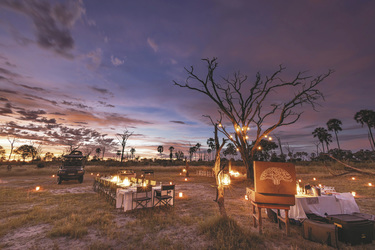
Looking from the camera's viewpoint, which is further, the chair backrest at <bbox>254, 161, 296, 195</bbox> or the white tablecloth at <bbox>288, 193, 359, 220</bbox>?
the white tablecloth at <bbox>288, 193, 359, 220</bbox>

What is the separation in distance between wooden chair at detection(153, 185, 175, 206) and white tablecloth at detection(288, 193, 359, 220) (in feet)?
14.7

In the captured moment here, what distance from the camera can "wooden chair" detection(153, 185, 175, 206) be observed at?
24.2 feet

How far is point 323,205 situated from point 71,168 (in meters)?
17.4

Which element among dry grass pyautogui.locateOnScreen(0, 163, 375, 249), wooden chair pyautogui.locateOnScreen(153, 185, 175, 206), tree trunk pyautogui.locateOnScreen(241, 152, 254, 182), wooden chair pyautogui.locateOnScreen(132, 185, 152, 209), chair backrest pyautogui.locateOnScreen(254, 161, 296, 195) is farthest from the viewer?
tree trunk pyautogui.locateOnScreen(241, 152, 254, 182)

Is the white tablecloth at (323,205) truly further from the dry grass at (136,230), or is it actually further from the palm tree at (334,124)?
the palm tree at (334,124)

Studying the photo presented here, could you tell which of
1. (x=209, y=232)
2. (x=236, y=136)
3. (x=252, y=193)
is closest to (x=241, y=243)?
(x=209, y=232)

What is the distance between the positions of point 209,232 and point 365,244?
4.01m

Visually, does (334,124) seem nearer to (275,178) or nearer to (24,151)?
(275,178)

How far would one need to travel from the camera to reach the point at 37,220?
19.8ft

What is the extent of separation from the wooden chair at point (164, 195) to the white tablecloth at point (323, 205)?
4493 mm

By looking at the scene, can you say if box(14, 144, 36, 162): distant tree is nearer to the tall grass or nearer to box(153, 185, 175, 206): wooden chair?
box(153, 185, 175, 206): wooden chair

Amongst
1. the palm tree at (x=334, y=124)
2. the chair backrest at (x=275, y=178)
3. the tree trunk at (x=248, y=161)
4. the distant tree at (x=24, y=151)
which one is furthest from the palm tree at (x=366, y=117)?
the distant tree at (x=24, y=151)

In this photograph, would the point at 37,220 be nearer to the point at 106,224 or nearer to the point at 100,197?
the point at 106,224

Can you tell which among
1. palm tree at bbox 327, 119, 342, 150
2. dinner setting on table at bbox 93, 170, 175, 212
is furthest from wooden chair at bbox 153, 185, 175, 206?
palm tree at bbox 327, 119, 342, 150
